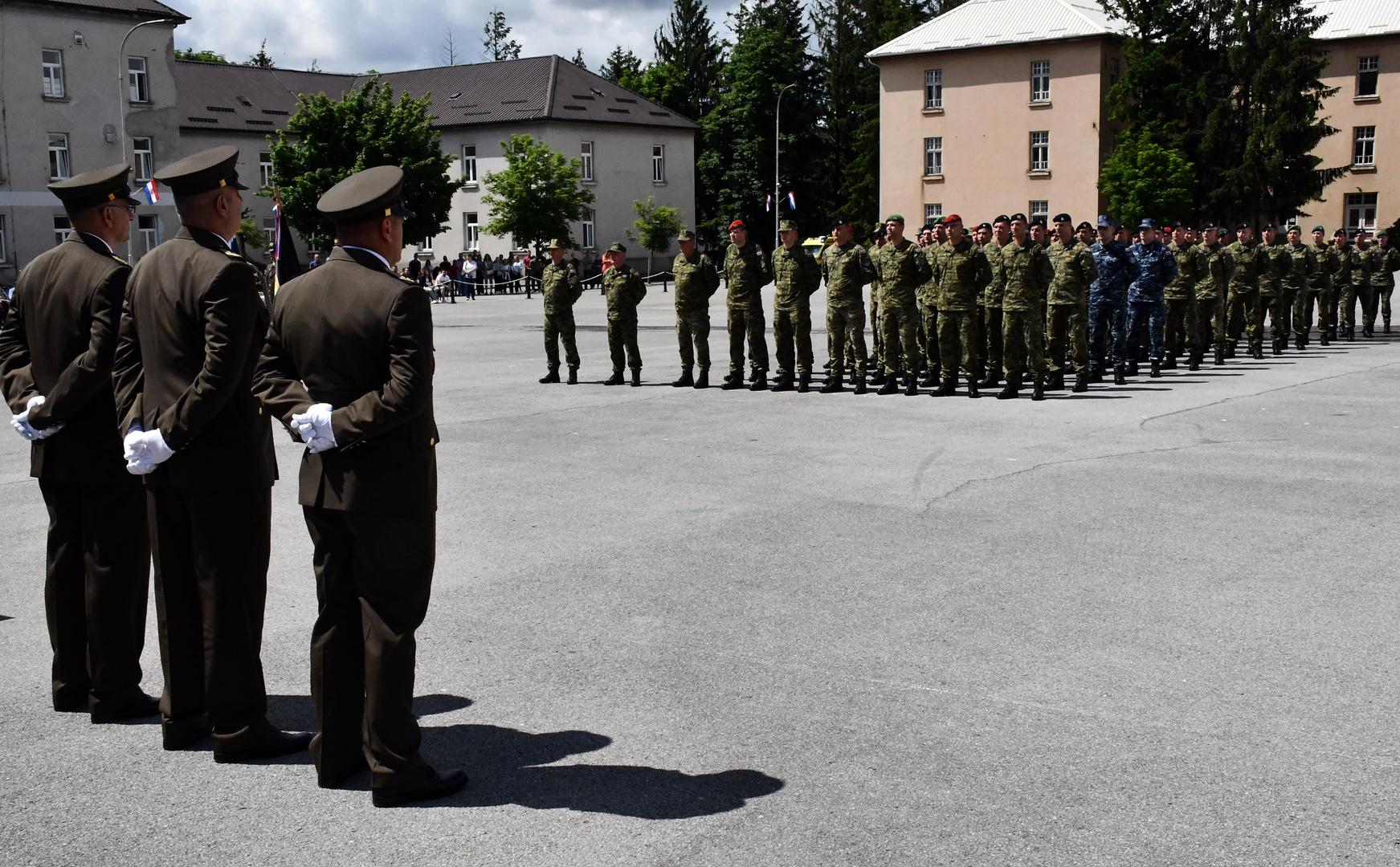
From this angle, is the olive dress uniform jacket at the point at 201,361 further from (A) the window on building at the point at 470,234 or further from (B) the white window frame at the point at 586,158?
(B) the white window frame at the point at 586,158

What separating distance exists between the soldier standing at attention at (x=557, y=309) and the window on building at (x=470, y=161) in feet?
178

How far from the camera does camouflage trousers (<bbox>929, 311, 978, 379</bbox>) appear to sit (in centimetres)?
1586

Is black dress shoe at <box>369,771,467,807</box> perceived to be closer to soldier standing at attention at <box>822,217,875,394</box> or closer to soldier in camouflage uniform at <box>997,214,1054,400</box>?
soldier in camouflage uniform at <box>997,214,1054,400</box>

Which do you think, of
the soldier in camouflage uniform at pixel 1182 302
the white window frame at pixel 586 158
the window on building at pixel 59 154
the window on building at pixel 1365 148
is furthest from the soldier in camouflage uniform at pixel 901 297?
the white window frame at pixel 586 158

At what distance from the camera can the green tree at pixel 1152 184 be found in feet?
173

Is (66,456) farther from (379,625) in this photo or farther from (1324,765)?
(1324,765)

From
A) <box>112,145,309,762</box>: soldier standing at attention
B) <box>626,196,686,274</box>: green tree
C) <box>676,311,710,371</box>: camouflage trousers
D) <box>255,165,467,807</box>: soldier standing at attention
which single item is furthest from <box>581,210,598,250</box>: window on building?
<box>255,165,467,807</box>: soldier standing at attention

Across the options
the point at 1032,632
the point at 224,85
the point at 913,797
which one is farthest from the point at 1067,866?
the point at 224,85

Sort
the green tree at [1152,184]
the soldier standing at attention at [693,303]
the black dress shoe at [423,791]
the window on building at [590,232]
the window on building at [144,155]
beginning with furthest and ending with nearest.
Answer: the window on building at [590,232] → the window on building at [144,155] → the green tree at [1152,184] → the soldier standing at attention at [693,303] → the black dress shoe at [423,791]

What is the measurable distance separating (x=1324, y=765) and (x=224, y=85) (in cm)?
7199

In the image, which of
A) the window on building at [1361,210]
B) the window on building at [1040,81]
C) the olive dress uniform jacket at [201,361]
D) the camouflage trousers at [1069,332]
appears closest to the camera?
the olive dress uniform jacket at [201,361]

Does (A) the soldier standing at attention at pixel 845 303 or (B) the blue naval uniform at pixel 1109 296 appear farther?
(B) the blue naval uniform at pixel 1109 296

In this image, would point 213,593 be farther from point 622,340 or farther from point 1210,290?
point 1210,290

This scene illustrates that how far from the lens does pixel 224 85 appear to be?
69.5 metres
